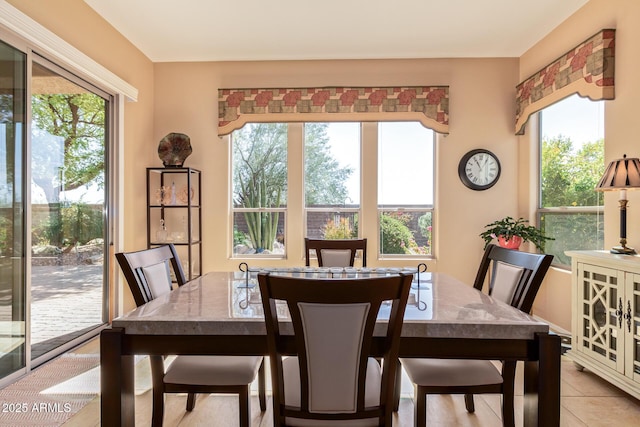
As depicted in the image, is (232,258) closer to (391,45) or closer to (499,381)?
(391,45)

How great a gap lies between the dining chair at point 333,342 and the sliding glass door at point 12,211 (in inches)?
86.3

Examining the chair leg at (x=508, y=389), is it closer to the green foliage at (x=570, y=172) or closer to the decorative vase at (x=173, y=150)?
the green foliage at (x=570, y=172)

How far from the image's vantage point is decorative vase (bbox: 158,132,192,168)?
400 cm

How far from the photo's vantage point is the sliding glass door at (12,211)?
2.37m

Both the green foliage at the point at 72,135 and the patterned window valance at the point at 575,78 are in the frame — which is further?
the patterned window valance at the point at 575,78

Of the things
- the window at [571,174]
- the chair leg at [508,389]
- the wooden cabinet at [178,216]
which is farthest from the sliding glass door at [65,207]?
the window at [571,174]

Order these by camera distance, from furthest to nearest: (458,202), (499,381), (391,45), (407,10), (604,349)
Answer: (458,202)
(391,45)
(407,10)
(604,349)
(499,381)

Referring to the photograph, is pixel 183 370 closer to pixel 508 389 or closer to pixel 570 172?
pixel 508 389

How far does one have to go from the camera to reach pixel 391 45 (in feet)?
12.7

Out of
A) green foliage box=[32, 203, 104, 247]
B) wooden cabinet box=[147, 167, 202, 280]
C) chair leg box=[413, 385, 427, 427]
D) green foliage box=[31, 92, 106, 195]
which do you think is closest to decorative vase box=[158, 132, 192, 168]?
wooden cabinet box=[147, 167, 202, 280]

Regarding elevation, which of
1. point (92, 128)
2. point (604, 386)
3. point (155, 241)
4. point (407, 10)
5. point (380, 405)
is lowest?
point (604, 386)

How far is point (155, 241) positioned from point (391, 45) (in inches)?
128

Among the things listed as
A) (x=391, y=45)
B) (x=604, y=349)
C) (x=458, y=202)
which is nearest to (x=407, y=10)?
(x=391, y=45)

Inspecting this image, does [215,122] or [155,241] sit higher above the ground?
[215,122]
